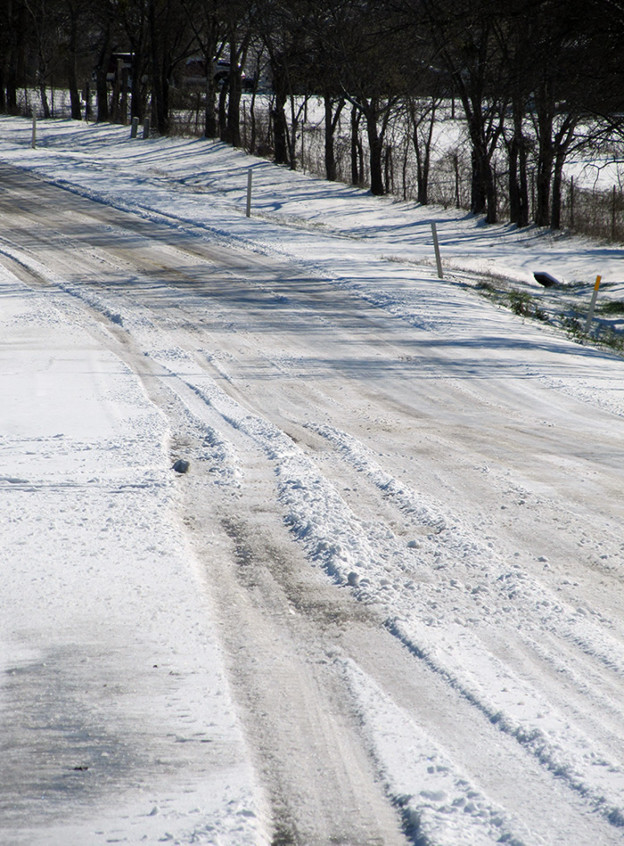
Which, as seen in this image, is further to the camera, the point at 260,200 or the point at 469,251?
the point at 260,200

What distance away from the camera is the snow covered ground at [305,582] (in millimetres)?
3131

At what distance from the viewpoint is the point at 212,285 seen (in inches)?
566

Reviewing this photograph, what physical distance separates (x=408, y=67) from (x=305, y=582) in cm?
2591

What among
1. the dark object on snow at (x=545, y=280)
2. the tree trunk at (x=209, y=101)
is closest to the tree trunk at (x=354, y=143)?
the tree trunk at (x=209, y=101)

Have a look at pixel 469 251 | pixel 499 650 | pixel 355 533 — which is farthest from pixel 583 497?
pixel 469 251

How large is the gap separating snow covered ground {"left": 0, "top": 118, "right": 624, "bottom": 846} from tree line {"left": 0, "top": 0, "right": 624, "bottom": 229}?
5.89 m

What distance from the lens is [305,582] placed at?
4789mm

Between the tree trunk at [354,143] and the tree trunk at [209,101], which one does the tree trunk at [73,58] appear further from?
the tree trunk at [354,143]

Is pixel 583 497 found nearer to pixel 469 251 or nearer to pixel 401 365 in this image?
pixel 401 365

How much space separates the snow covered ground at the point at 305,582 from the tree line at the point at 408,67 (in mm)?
5888

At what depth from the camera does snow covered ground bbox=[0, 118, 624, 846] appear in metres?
3.13

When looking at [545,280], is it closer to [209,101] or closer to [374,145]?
[374,145]

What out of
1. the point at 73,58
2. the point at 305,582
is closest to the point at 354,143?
the point at 73,58

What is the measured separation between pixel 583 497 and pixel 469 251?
17.7 m
